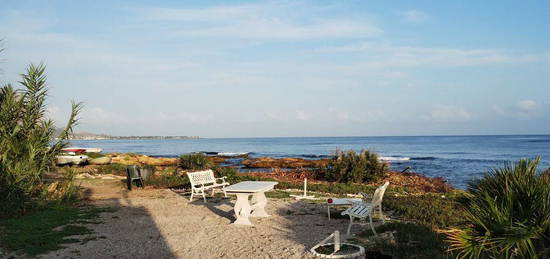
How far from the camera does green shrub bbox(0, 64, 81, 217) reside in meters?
9.07

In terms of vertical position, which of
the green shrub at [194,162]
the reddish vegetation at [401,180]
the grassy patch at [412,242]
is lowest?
the reddish vegetation at [401,180]

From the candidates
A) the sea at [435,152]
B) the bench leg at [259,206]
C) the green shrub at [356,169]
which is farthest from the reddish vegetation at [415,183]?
the bench leg at [259,206]

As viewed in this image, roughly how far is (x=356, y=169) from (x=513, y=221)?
44.5 ft

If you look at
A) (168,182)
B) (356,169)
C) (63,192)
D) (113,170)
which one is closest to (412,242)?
(63,192)

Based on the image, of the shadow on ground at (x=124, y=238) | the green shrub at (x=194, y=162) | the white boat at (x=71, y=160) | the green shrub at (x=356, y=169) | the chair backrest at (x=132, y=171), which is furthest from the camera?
the white boat at (x=71, y=160)

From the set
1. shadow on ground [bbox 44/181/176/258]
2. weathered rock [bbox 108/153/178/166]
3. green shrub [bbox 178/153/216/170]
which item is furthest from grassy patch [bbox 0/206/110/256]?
weathered rock [bbox 108/153/178/166]

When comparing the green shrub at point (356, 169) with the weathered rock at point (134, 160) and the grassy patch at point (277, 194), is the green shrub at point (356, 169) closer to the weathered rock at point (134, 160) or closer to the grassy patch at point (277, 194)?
the grassy patch at point (277, 194)

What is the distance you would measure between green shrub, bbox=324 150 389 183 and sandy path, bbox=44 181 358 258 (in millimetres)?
6061

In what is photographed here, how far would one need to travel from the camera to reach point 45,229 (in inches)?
311

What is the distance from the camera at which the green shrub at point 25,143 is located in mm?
9070

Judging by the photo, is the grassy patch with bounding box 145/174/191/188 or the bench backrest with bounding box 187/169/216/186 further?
the grassy patch with bounding box 145/174/191/188

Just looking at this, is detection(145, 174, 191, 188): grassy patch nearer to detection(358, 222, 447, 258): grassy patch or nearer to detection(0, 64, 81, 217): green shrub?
detection(0, 64, 81, 217): green shrub

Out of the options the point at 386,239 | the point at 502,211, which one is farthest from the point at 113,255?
the point at 502,211

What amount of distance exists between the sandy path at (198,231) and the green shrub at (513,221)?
3.10 m
